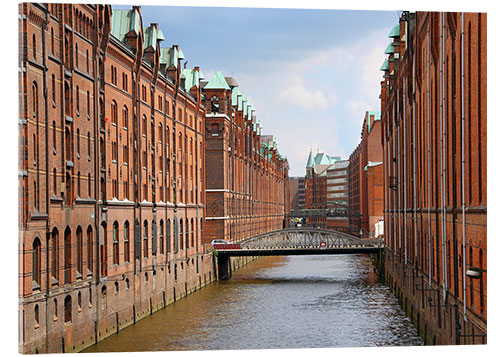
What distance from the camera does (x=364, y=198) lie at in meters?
98.3

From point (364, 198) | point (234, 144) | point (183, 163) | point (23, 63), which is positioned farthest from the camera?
point (364, 198)

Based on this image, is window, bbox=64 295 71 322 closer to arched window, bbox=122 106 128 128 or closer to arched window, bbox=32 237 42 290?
arched window, bbox=32 237 42 290

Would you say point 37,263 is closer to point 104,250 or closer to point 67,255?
point 67,255

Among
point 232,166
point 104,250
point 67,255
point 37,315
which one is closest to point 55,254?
point 67,255

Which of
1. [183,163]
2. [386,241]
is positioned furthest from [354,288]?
[183,163]

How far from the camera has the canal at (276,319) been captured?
32906 millimetres

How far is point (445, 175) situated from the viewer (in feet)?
87.2

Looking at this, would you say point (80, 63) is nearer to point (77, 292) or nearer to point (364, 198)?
point (77, 292)

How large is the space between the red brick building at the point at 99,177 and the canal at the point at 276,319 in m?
1.33

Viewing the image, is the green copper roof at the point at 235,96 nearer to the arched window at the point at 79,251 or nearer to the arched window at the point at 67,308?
the arched window at the point at 79,251

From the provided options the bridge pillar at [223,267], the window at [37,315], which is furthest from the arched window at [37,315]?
the bridge pillar at [223,267]

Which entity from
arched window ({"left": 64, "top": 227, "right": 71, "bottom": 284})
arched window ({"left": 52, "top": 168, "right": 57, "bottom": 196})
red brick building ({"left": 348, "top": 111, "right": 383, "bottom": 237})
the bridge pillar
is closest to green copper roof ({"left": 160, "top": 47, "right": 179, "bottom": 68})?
the bridge pillar

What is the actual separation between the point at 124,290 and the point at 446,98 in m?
17.8

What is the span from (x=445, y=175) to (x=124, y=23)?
22.2 metres
